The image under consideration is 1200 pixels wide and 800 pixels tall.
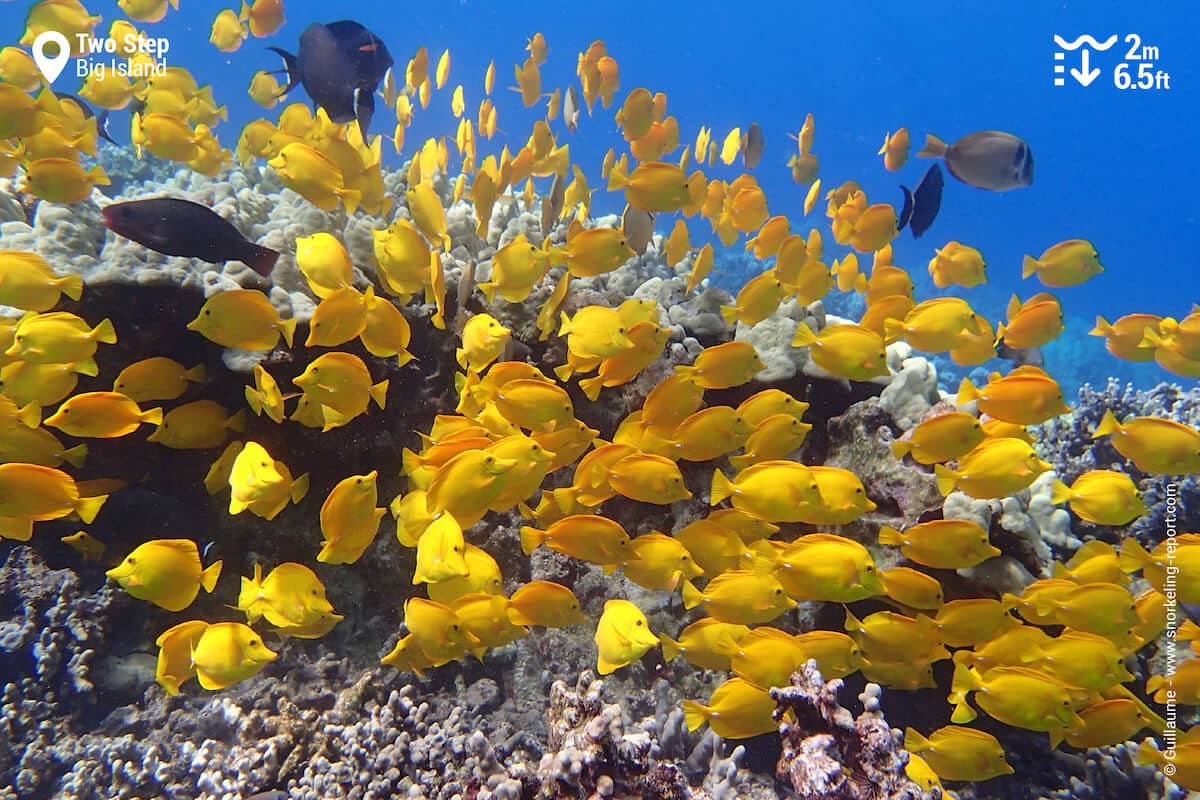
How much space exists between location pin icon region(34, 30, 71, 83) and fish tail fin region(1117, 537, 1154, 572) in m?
9.09

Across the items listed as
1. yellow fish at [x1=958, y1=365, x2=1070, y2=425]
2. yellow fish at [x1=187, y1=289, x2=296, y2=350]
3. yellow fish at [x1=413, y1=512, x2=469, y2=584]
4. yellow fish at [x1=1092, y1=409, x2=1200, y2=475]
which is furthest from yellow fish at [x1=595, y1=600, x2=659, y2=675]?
yellow fish at [x1=1092, y1=409, x2=1200, y2=475]

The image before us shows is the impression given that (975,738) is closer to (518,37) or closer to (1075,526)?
(1075,526)

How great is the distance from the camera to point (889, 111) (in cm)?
10581

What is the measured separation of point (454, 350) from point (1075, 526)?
5.06 metres

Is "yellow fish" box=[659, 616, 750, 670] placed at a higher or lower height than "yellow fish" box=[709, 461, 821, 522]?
lower

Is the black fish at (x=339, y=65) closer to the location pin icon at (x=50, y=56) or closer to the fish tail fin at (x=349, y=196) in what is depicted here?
the fish tail fin at (x=349, y=196)

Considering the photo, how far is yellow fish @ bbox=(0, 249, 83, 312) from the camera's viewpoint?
131 inches

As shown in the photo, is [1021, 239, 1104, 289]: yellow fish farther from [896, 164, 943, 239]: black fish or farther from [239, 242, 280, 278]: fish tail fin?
[239, 242, 280, 278]: fish tail fin

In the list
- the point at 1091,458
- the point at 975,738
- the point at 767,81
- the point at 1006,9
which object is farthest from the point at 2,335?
the point at 1006,9

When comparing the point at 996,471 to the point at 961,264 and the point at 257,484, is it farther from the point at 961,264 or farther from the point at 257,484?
the point at 257,484

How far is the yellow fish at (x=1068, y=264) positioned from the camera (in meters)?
5.02

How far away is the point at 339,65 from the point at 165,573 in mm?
3578

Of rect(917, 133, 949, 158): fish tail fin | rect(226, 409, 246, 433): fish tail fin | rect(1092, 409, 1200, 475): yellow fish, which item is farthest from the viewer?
rect(917, 133, 949, 158): fish tail fin

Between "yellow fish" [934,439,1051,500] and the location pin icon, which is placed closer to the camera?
"yellow fish" [934,439,1051,500]
